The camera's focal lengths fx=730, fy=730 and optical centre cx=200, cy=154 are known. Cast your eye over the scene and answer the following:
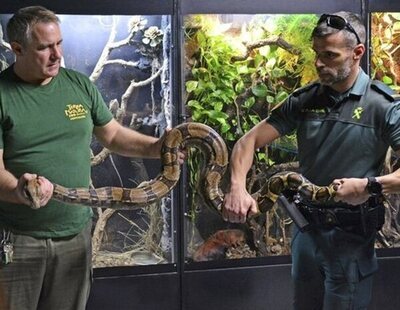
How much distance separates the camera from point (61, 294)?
307cm

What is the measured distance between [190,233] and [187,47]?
1.10 m

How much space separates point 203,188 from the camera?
3.34 meters

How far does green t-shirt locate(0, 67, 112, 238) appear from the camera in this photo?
2.87m

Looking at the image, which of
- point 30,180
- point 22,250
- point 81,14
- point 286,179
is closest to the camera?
point 30,180

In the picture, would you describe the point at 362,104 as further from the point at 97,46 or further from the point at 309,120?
the point at 97,46

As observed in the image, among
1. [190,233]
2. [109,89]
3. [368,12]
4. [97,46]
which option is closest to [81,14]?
[97,46]

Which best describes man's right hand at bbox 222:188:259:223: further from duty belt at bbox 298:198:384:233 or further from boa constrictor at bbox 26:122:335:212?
duty belt at bbox 298:198:384:233

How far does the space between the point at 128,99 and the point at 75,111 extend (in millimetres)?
1186

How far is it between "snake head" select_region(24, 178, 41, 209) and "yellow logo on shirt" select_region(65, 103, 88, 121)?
33 centimetres

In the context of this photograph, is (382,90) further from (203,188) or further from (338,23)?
(203,188)

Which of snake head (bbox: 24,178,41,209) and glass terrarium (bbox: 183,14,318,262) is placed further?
glass terrarium (bbox: 183,14,318,262)

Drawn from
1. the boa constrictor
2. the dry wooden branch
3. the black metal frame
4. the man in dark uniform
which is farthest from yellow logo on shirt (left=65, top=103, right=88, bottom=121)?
the dry wooden branch

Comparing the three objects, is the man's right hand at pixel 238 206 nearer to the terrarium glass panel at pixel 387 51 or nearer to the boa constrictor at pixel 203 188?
the boa constrictor at pixel 203 188

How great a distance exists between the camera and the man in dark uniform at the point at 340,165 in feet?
9.67
